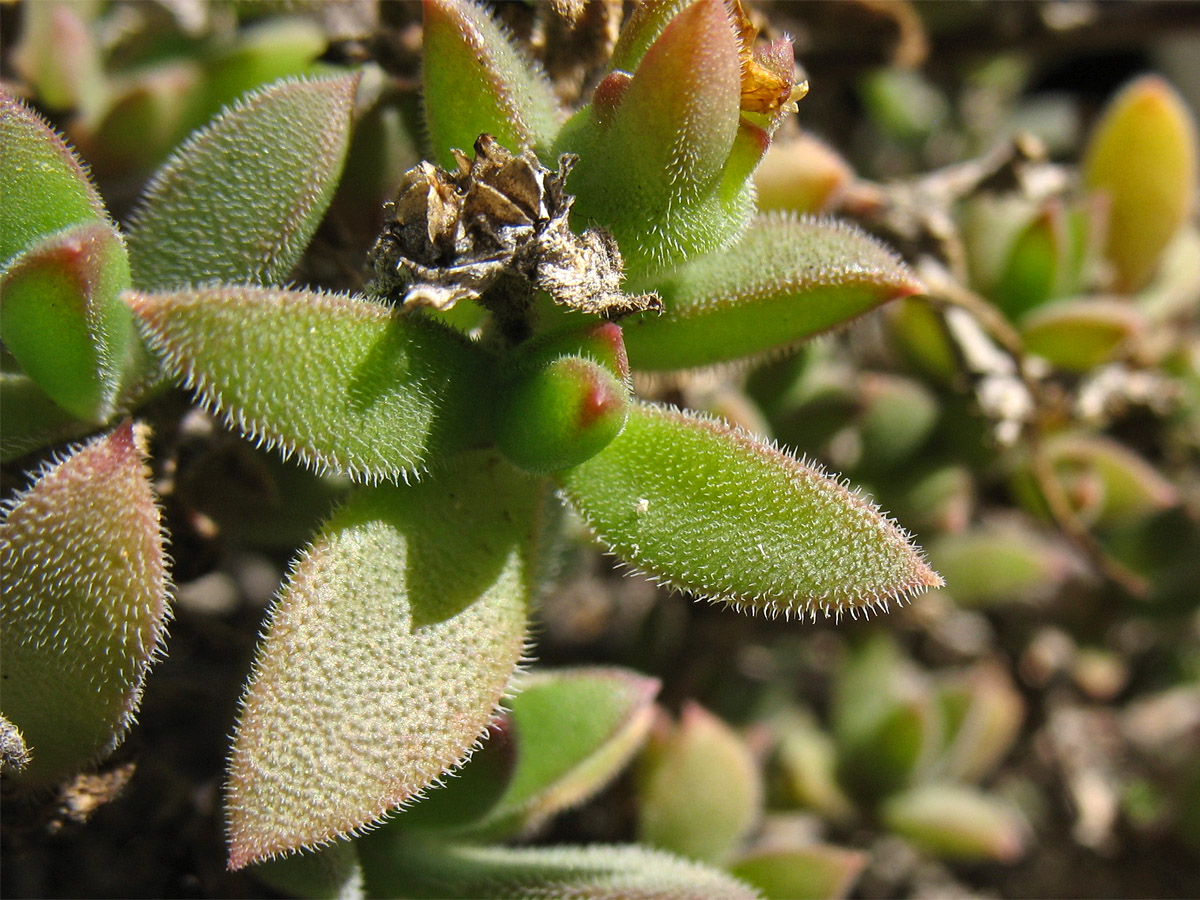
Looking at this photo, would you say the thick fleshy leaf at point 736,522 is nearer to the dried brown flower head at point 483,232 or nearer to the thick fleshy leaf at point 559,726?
the dried brown flower head at point 483,232

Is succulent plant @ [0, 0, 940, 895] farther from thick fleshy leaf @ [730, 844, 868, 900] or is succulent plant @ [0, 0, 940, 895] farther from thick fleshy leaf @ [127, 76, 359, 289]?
thick fleshy leaf @ [730, 844, 868, 900]

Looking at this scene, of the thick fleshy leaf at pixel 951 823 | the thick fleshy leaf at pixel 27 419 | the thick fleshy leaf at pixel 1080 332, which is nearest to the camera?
the thick fleshy leaf at pixel 27 419

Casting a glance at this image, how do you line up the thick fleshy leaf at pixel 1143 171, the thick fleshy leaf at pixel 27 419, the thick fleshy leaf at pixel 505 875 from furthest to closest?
1. the thick fleshy leaf at pixel 1143 171
2. the thick fleshy leaf at pixel 505 875
3. the thick fleshy leaf at pixel 27 419

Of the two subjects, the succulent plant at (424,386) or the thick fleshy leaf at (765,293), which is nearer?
the succulent plant at (424,386)

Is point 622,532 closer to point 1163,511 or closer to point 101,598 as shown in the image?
point 101,598

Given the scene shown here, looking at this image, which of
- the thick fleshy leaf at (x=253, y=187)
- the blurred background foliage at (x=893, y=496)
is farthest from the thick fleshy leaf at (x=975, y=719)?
the thick fleshy leaf at (x=253, y=187)

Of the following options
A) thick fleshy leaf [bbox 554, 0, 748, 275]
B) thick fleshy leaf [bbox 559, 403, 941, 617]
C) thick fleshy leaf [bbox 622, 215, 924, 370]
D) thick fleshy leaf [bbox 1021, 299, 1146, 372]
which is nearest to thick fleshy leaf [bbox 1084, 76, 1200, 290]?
thick fleshy leaf [bbox 1021, 299, 1146, 372]
